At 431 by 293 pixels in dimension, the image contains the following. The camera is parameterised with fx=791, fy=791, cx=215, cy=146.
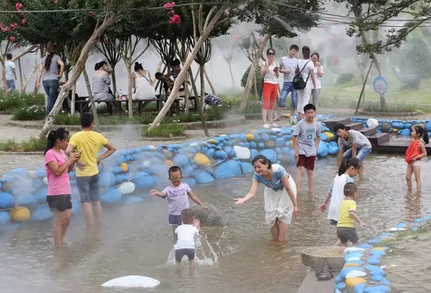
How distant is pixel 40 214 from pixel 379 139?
9820mm

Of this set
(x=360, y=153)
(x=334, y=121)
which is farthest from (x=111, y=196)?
(x=334, y=121)

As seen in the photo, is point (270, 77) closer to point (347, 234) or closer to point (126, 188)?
point (126, 188)

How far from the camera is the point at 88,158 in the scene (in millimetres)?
10234

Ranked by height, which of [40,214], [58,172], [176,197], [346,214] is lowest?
[40,214]

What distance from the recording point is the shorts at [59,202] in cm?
935

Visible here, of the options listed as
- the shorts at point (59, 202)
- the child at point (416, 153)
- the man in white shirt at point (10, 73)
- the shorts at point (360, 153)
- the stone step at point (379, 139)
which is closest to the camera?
the shorts at point (59, 202)

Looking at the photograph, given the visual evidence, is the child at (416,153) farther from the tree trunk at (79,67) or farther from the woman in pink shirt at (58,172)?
the woman in pink shirt at (58,172)

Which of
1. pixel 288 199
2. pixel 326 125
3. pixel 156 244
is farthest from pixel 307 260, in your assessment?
pixel 326 125

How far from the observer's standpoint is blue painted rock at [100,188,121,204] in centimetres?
1220

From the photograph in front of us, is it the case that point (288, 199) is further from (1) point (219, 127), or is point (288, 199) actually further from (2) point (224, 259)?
(1) point (219, 127)

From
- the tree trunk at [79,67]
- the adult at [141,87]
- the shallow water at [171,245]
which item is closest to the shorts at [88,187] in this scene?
the shallow water at [171,245]

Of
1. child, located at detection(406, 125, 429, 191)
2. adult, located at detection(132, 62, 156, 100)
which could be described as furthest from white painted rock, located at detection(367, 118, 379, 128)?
child, located at detection(406, 125, 429, 191)

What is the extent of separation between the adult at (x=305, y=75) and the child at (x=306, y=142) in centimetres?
464

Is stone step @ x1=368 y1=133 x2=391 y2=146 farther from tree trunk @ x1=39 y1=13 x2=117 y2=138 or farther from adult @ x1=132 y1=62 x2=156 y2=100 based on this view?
tree trunk @ x1=39 y1=13 x2=117 y2=138
